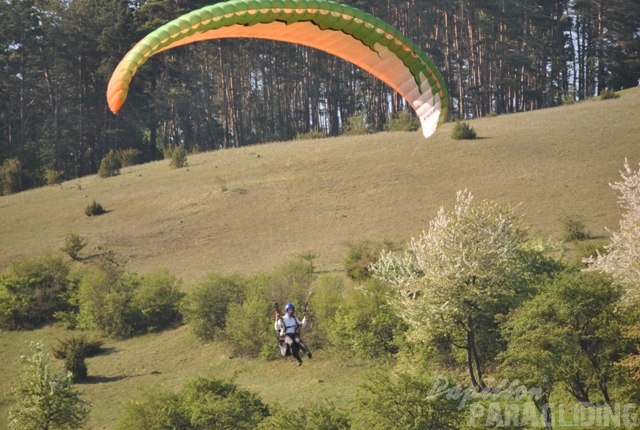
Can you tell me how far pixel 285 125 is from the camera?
352 ft

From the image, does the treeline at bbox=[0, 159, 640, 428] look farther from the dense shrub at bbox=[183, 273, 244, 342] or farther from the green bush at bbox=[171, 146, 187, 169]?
the green bush at bbox=[171, 146, 187, 169]

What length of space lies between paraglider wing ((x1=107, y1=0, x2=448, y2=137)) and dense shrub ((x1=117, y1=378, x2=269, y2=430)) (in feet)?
39.8

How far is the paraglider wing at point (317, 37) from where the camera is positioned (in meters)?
20.0

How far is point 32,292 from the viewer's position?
50781mm

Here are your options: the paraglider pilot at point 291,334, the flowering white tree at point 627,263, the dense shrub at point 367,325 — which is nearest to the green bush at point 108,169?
the dense shrub at point 367,325

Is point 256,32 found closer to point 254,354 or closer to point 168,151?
point 254,354

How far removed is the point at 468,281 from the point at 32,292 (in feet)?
86.1

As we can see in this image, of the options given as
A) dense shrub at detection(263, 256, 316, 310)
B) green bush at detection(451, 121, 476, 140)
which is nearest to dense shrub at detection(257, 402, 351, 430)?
dense shrub at detection(263, 256, 316, 310)

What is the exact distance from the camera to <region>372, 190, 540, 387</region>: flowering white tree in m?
36.0

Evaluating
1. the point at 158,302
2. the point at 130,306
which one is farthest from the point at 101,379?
the point at 130,306

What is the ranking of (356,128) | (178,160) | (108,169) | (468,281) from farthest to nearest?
(356,128)
(108,169)
(178,160)
(468,281)

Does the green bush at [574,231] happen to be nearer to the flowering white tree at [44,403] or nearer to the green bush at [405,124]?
the flowering white tree at [44,403]

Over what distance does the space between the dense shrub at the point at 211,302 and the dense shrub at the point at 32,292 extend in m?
9.44

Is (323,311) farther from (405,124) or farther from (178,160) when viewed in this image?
(405,124)
